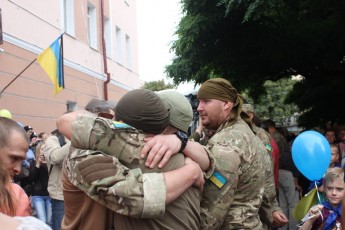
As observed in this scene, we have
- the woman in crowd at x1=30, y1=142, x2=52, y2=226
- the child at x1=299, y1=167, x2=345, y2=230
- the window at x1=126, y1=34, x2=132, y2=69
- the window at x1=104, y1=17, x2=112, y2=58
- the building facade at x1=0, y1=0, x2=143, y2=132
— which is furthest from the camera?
the window at x1=126, y1=34, x2=132, y2=69

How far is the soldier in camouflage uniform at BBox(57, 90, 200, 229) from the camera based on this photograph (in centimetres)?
159

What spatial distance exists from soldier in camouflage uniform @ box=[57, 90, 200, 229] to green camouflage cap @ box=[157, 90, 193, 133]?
0.33 meters

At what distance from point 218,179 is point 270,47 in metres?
8.52

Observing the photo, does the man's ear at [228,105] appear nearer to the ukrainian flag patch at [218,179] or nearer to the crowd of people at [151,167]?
the crowd of people at [151,167]

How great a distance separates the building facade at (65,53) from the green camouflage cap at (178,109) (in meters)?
6.81

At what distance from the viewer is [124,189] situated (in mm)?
1575

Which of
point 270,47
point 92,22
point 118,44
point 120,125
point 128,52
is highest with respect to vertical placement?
point 92,22

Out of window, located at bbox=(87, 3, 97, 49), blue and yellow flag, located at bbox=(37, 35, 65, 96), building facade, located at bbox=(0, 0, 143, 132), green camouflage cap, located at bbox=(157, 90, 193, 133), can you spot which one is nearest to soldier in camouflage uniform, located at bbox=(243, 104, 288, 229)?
green camouflage cap, located at bbox=(157, 90, 193, 133)

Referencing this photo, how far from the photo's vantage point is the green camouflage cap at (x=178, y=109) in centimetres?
209

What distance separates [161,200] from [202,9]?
7.79m

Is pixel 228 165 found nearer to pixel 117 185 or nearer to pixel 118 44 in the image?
pixel 117 185

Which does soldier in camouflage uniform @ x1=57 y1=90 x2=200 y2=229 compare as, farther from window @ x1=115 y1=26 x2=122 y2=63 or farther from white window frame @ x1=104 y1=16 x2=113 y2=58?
window @ x1=115 y1=26 x2=122 y2=63

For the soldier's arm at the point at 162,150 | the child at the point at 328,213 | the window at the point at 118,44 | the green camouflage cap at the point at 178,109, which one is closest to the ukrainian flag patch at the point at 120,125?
the soldier's arm at the point at 162,150

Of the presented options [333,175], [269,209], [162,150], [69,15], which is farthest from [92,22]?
[162,150]
